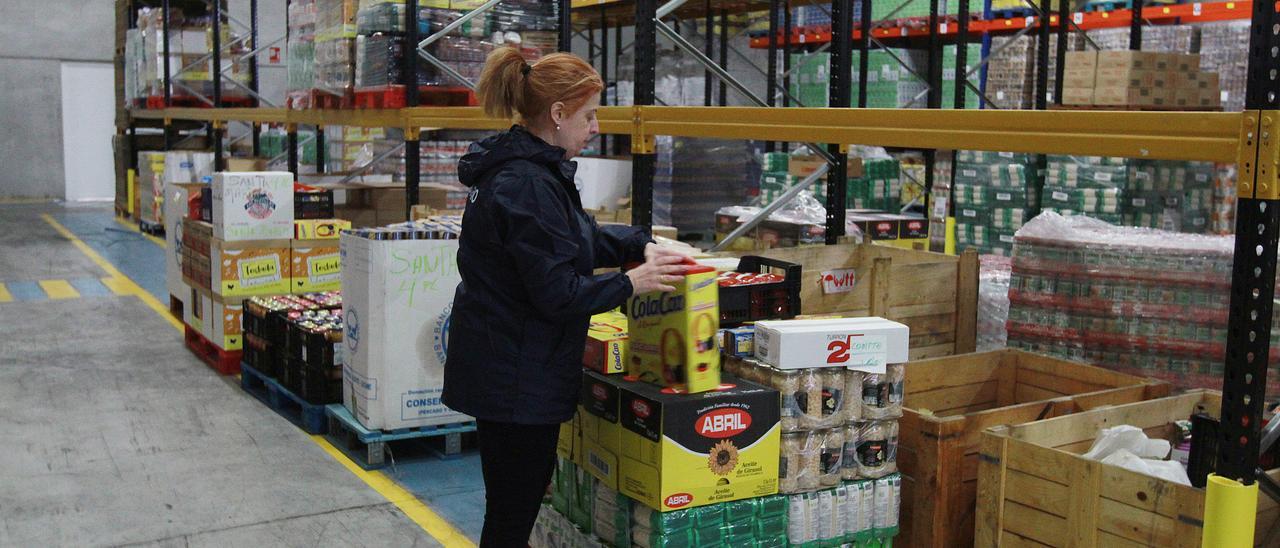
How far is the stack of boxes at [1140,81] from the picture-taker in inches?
307

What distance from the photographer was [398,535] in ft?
16.5

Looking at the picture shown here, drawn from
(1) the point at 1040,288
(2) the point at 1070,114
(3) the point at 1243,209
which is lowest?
(1) the point at 1040,288

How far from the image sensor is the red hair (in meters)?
3.19

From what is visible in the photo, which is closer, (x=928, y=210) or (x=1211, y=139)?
(x=1211, y=139)

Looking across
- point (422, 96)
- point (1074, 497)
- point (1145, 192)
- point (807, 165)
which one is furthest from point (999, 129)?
point (1145, 192)

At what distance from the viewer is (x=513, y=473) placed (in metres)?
3.29

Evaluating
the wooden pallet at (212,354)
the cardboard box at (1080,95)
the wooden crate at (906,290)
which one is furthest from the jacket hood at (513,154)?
the cardboard box at (1080,95)

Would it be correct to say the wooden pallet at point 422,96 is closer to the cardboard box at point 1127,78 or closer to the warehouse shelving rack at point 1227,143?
the warehouse shelving rack at point 1227,143

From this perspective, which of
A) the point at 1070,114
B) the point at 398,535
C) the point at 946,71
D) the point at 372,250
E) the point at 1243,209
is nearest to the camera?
the point at 1243,209

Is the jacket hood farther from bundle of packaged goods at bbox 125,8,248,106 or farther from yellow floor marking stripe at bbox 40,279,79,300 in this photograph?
bundle of packaged goods at bbox 125,8,248,106

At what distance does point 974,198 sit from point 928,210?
3.88 feet

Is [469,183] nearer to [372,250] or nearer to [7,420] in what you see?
[372,250]

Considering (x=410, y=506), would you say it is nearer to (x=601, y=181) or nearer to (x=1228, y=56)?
(x=601, y=181)

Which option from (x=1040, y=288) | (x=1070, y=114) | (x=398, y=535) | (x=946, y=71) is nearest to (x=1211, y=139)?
(x=1070, y=114)
